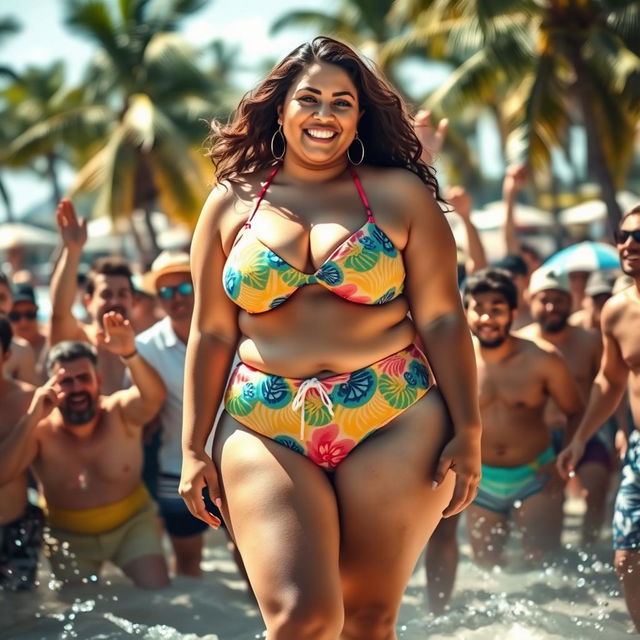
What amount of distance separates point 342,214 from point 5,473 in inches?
126

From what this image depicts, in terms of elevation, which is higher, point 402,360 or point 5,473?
point 402,360

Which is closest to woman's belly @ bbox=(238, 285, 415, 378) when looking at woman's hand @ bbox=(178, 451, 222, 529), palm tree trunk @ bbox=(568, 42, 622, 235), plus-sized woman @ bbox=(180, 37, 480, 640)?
plus-sized woman @ bbox=(180, 37, 480, 640)

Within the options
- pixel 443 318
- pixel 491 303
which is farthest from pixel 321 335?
pixel 491 303

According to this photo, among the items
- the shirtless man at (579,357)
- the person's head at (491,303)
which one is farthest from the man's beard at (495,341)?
the shirtless man at (579,357)

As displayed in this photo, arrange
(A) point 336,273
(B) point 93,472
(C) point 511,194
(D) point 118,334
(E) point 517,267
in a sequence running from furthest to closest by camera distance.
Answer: (E) point 517,267 → (C) point 511,194 → (B) point 93,472 → (D) point 118,334 → (A) point 336,273

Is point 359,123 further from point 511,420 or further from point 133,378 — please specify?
point 511,420

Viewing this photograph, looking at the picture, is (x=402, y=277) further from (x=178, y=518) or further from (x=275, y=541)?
(x=178, y=518)

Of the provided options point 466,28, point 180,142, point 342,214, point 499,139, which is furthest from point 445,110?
point 342,214

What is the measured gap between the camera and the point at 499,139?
31.3 metres

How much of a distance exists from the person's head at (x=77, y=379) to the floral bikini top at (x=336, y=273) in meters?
2.97

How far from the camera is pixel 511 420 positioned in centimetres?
641

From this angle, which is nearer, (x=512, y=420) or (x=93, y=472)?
(x=93, y=472)

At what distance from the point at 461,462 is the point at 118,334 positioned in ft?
9.20

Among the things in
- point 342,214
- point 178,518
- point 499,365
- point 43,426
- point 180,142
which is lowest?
point 178,518
